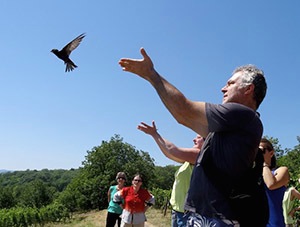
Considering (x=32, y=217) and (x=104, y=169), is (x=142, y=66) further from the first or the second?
(x=104, y=169)

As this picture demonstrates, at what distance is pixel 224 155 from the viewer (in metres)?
1.87

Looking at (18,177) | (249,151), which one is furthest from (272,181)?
(18,177)

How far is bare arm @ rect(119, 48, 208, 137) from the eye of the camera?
1842 millimetres

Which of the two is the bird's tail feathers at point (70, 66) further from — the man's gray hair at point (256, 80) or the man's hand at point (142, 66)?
the man's gray hair at point (256, 80)

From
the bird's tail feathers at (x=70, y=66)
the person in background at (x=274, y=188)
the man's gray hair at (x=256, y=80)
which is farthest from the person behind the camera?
the bird's tail feathers at (x=70, y=66)

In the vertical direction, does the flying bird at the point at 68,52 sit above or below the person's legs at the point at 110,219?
above

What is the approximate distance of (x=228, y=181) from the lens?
1847 millimetres

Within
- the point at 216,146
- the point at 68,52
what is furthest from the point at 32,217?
the point at 216,146

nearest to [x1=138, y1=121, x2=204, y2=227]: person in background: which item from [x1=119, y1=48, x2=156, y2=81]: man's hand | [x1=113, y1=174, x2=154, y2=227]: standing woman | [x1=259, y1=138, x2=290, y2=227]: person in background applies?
[x1=259, y1=138, x2=290, y2=227]: person in background

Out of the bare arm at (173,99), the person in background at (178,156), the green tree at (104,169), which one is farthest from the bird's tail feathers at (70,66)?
the green tree at (104,169)

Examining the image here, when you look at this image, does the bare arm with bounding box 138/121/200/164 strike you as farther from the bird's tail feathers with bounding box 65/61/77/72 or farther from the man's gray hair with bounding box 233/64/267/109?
the man's gray hair with bounding box 233/64/267/109

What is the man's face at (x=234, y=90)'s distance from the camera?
6.79ft

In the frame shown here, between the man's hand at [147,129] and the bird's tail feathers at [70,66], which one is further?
the bird's tail feathers at [70,66]

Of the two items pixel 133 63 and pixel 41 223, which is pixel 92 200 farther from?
pixel 133 63
